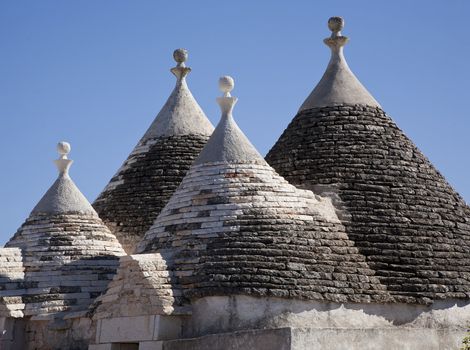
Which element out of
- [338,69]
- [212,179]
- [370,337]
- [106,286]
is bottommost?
[370,337]

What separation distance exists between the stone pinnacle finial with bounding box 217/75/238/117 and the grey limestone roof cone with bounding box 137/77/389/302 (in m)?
0.42

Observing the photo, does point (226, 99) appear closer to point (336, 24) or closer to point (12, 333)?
point (336, 24)

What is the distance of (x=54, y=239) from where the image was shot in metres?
23.7

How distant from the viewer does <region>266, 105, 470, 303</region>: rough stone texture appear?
819 inches

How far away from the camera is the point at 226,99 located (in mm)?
22484

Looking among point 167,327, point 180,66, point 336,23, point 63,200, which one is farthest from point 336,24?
point 167,327

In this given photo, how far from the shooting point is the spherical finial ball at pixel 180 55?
27.5 metres

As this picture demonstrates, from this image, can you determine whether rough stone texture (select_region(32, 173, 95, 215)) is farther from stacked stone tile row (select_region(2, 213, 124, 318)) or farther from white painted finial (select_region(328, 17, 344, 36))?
white painted finial (select_region(328, 17, 344, 36))

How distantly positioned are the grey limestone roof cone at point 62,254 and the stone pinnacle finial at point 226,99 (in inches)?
147

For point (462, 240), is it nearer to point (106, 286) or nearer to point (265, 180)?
point (265, 180)

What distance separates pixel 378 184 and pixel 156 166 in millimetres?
6037

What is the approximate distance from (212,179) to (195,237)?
125cm

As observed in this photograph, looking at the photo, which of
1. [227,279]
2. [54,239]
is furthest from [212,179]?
[54,239]

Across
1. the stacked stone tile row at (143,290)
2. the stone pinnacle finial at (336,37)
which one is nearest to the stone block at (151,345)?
the stacked stone tile row at (143,290)
